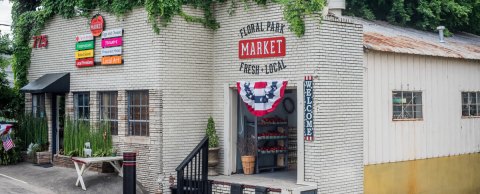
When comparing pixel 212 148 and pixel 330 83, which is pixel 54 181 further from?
pixel 330 83

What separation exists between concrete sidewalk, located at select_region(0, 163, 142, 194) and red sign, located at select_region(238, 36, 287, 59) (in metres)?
3.86

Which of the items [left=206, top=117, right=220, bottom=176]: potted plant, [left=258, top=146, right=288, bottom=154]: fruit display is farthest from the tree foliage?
[left=206, top=117, right=220, bottom=176]: potted plant

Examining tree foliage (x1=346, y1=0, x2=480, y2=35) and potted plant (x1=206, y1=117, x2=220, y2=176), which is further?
tree foliage (x1=346, y1=0, x2=480, y2=35)

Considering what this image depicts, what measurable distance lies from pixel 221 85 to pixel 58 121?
5314 millimetres

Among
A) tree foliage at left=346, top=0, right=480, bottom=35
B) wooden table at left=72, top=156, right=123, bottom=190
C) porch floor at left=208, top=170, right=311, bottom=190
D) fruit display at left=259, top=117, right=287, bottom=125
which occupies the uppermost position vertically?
tree foliage at left=346, top=0, right=480, bottom=35

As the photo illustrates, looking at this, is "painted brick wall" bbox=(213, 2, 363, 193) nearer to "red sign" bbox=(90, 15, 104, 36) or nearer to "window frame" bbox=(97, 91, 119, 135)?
"window frame" bbox=(97, 91, 119, 135)

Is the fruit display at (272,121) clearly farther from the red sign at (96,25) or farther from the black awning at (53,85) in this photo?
the black awning at (53,85)

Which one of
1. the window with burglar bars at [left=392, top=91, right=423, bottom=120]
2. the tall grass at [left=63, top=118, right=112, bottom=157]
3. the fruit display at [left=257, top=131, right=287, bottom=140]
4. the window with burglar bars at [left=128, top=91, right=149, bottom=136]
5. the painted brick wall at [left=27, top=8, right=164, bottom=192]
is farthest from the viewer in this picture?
the tall grass at [left=63, top=118, right=112, bottom=157]

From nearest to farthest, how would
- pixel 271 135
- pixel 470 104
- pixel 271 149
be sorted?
pixel 271 149 < pixel 271 135 < pixel 470 104

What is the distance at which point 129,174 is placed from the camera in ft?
42.7

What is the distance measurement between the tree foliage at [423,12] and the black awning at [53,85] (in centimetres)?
1112

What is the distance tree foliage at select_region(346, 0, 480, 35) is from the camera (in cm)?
2239

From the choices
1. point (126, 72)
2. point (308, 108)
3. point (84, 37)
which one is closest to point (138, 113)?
point (126, 72)

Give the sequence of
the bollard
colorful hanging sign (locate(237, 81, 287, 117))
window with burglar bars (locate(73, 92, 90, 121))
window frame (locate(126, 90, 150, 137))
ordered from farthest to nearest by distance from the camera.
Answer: window with burglar bars (locate(73, 92, 90, 121)), window frame (locate(126, 90, 150, 137)), colorful hanging sign (locate(237, 81, 287, 117)), the bollard
